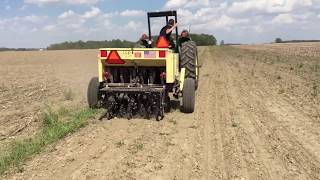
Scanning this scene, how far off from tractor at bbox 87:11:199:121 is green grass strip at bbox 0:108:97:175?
54cm

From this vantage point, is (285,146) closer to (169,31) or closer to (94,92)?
(94,92)

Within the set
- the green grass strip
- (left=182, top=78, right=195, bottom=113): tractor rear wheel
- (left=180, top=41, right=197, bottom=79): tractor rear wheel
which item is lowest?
the green grass strip

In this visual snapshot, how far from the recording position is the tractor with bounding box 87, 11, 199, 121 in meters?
9.48

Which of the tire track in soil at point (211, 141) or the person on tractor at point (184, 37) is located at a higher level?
the person on tractor at point (184, 37)

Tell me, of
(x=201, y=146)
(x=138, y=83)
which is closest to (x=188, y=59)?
(x=138, y=83)

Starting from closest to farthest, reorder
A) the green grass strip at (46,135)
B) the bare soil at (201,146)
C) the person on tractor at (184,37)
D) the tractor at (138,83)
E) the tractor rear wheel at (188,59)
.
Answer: the bare soil at (201,146), the green grass strip at (46,135), the tractor at (138,83), the tractor rear wheel at (188,59), the person on tractor at (184,37)

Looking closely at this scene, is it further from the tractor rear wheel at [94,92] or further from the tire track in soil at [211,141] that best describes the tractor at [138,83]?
the tire track in soil at [211,141]

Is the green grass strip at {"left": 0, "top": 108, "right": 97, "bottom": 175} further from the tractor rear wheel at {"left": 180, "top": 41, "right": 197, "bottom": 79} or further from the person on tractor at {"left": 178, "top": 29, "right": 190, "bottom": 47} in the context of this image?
the person on tractor at {"left": 178, "top": 29, "right": 190, "bottom": 47}

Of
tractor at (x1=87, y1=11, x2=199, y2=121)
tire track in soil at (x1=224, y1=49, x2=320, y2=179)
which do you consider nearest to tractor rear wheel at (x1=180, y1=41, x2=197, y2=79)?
tractor at (x1=87, y1=11, x2=199, y2=121)

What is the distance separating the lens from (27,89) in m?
16.0

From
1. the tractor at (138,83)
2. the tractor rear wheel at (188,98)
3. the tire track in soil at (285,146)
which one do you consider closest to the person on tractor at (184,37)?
the tractor at (138,83)

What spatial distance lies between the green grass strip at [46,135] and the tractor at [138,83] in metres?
0.54

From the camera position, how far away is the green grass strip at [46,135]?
6516mm

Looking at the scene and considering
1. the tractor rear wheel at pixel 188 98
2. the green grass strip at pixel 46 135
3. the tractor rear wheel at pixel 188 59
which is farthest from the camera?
the tractor rear wheel at pixel 188 59
